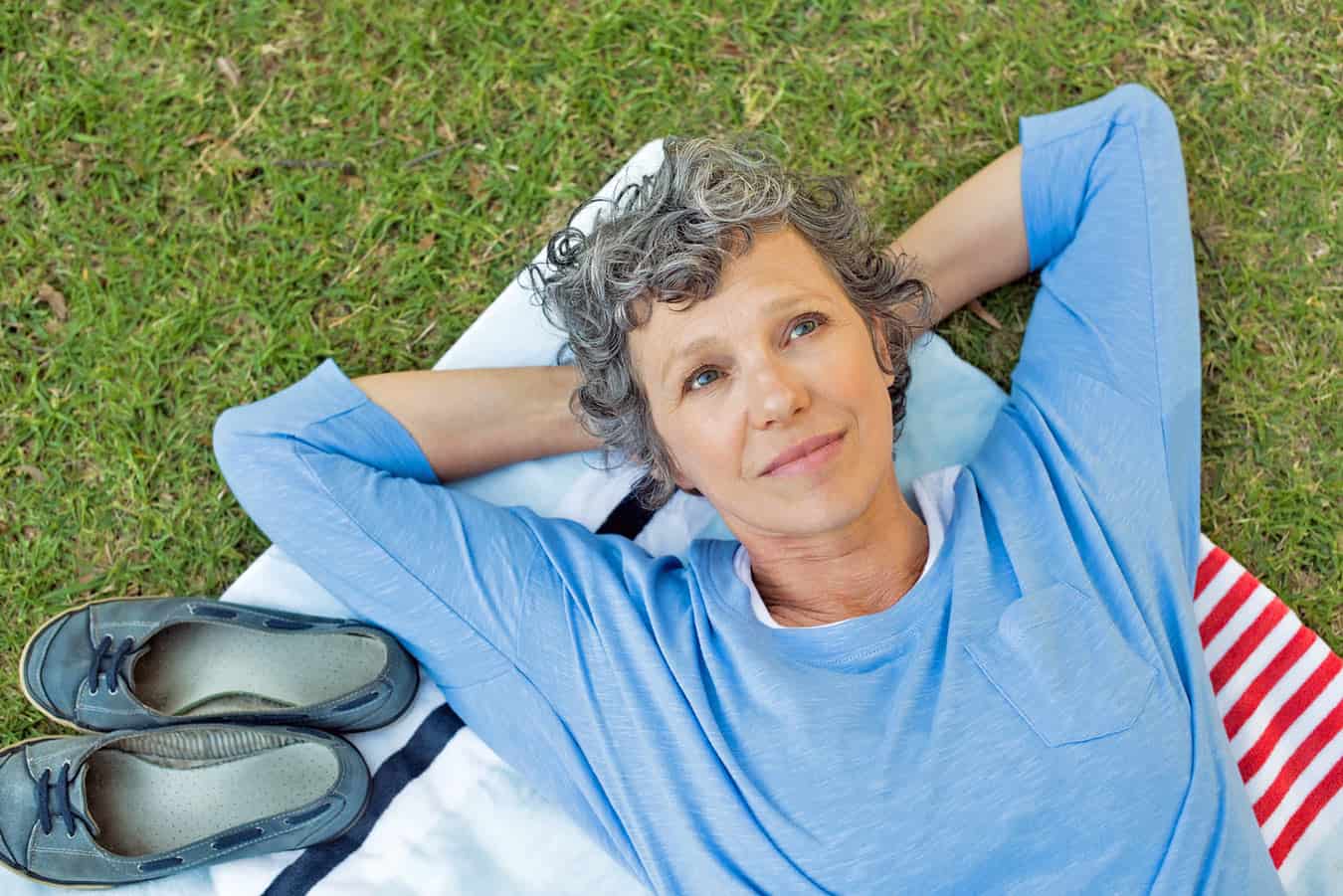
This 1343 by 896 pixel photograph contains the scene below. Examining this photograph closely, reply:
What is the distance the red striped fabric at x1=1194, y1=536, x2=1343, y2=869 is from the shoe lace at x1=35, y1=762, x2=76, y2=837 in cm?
319

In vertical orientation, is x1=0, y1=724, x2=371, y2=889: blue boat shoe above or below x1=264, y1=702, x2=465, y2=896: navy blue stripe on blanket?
above

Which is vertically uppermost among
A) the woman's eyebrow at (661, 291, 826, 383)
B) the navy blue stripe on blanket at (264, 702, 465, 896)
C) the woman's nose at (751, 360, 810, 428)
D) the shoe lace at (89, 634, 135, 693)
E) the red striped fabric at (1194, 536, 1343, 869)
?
the woman's eyebrow at (661, 291, 826, 383)

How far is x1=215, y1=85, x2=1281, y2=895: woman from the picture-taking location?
243 centimetres

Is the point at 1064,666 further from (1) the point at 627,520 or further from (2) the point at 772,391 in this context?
(1) the point at 627,520

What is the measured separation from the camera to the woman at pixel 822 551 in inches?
95.7

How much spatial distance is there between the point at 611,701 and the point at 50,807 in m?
1.56

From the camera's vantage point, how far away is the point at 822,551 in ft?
8.68

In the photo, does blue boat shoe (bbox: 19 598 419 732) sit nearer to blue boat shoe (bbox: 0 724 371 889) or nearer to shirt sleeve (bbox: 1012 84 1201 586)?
blue boat shoe (bbox: 0 724 371 889)

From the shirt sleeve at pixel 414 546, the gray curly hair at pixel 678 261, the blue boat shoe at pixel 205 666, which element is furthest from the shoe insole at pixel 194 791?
the gray curly hair at pixel 678 261

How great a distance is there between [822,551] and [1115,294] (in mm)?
1060

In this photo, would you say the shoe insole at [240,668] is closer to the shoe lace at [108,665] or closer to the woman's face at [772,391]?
the shoe lace at [108,665]

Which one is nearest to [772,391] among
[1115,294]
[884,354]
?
[884,354]

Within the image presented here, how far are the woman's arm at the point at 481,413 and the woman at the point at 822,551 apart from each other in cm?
1

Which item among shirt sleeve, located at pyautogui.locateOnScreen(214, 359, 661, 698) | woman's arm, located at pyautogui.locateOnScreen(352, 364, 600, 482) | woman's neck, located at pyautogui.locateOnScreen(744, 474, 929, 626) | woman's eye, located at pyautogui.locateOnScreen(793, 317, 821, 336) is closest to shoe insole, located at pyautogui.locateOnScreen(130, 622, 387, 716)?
shirt sleeve, located at pyautogui.locateOnScreen(214, 359, 661, 698)
